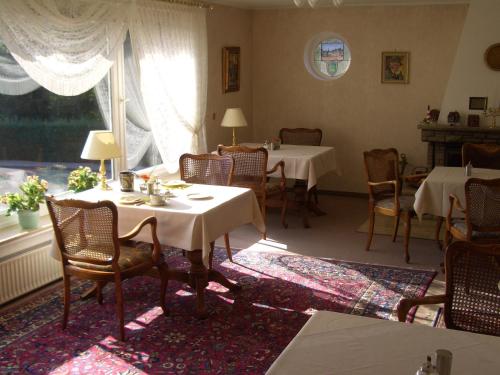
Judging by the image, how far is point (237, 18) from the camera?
833 cm

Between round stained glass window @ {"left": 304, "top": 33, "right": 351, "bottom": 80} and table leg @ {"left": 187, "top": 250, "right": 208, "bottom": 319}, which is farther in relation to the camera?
round stained glass window @ {"left": 304, "top": 33, "right": 351, "bottom": 80}

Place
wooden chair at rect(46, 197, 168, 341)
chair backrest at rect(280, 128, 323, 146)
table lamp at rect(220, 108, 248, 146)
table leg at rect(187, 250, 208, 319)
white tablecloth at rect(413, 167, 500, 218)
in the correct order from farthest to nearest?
1. chair backrest at rect(280, 128, 323, 146)
2. table lamp at rect(220, 108, 248, 146)
3. white tablecloth at rect(413, 167, 500, 218)
4. table leg at rect(187, 250, 208, 319)
5. wooden chair at rect(46, 197, 168, 341)

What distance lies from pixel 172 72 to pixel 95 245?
3.05 m

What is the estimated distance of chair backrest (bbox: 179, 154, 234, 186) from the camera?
5781 millimetres

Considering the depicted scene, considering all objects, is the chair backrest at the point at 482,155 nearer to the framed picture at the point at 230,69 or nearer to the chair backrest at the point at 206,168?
the chair backrest at the point at 206,168

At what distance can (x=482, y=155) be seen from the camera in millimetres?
6531

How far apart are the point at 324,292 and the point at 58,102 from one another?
111 inches

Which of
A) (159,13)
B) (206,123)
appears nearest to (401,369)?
(159,13)

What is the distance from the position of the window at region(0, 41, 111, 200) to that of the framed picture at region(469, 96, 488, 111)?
14.3 ft

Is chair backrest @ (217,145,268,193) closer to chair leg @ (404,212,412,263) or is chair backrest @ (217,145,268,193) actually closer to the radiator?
chair leg @ (404,212,412,263)

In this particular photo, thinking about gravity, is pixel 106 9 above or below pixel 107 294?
above

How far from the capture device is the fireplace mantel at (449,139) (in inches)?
292

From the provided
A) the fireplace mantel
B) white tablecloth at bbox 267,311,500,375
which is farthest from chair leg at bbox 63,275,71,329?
the fireplace mantel

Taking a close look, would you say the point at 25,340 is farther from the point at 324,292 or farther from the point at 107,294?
the point at 324,292
